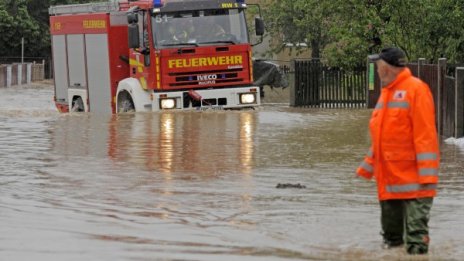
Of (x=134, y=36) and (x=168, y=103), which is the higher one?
(x=134, y=36)

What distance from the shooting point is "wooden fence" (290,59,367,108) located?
3217 cm

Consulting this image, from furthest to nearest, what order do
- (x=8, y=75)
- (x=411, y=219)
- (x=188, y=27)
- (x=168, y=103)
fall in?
(x=8, y=75), (x=168, y=103), (x=188, y=27), (x=411, y=219)

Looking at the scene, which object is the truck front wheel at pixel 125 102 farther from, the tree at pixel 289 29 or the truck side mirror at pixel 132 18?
the tree at pixel 289 29

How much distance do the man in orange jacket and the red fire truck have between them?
16.1m

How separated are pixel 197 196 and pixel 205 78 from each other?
43.3 feet

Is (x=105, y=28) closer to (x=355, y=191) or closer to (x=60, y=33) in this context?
(x=60, y=33)

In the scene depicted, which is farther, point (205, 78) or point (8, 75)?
point (8, 75)

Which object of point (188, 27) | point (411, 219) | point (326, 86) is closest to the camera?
point (411, 219)

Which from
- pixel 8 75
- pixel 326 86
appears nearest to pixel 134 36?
pixel 326 86

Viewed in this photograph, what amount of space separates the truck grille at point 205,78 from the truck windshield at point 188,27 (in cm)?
68

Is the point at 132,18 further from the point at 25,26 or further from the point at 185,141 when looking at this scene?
the point at 25,26

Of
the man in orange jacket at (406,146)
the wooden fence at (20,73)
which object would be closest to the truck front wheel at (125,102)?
the man in orange jacket at (406,146)

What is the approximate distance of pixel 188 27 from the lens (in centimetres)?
2405

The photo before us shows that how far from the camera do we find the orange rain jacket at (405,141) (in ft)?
25.6
